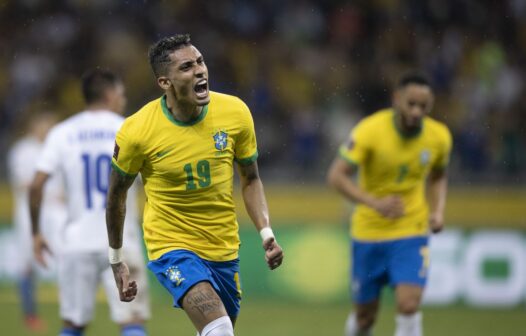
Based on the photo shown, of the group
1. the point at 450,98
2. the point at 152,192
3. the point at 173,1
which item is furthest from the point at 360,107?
the point at 152,192

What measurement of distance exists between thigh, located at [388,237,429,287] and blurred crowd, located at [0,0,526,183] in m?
5.49

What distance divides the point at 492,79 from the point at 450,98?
691 millimetres

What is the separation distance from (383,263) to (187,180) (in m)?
2.76

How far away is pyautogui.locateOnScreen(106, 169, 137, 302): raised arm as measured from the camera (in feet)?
19.7

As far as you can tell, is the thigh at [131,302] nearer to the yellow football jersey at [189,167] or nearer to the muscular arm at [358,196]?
the yellow football jersey at [189,167]

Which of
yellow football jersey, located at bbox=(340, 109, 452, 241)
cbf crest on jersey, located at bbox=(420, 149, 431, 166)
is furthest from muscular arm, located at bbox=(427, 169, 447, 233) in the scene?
cbf crest on jersey, located at bbox=(420, 149, 431, 166)

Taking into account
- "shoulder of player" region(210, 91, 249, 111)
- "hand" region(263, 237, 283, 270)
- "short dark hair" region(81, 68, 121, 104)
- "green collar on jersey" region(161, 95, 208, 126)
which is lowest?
"hand" region(263, 237, 283, 270)

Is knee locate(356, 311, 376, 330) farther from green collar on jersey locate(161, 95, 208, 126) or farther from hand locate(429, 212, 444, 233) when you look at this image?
green collar on jersey locate(161, 95, 208, 126)

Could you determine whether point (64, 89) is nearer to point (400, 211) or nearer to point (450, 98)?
point (450, 98)

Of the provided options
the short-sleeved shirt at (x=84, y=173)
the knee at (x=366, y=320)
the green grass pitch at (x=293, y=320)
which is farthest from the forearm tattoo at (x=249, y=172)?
the green grass pitch at (x=293, y=320)

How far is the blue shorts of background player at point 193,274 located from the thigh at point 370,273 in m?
2.26

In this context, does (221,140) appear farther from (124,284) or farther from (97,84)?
(97,84)

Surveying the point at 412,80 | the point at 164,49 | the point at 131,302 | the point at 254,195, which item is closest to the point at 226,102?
the point at 164,49

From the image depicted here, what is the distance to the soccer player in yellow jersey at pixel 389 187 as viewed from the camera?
8203 mm
